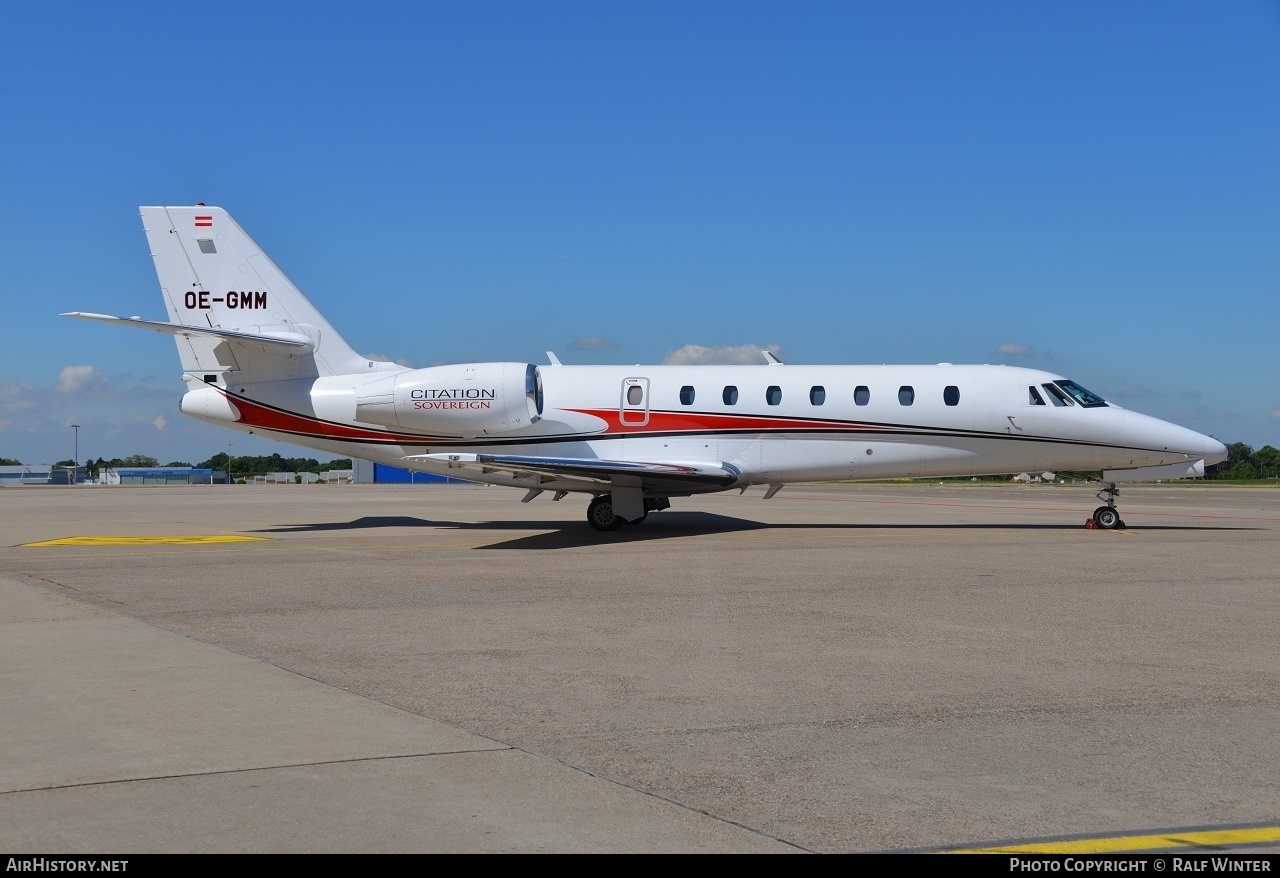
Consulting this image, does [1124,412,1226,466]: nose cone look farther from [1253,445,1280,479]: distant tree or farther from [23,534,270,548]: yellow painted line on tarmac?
[1253,445,1280,479]: distant tree

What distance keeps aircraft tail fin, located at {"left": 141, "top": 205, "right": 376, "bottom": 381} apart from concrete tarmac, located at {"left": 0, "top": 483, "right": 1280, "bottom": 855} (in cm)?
802

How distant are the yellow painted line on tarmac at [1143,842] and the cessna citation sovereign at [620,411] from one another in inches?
631

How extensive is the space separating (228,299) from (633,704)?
720 inches

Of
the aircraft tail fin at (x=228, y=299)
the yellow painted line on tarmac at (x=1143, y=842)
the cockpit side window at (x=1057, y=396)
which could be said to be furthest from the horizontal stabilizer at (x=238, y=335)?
the yellow painted line on tarmac at (x=1143, y=842)

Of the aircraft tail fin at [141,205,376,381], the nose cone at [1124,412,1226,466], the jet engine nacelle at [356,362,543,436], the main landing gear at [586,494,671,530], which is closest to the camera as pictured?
the nose cone at [1124,412,1226,466]

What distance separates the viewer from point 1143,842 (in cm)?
432

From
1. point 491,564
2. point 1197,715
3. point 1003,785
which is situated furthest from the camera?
point 491,564

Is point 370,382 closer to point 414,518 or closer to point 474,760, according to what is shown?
point 414,518

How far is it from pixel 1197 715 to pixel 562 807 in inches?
155

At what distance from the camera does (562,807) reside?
4.74 m

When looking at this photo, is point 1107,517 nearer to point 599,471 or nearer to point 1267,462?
point 599,471

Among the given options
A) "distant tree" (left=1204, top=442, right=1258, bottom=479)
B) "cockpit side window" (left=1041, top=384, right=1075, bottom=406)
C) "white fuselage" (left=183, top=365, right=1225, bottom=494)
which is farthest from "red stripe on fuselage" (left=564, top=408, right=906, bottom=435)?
"distant tree" (left=1204, top=442, right=1258, bottom=479)

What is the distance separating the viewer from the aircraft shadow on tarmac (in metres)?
19.8
